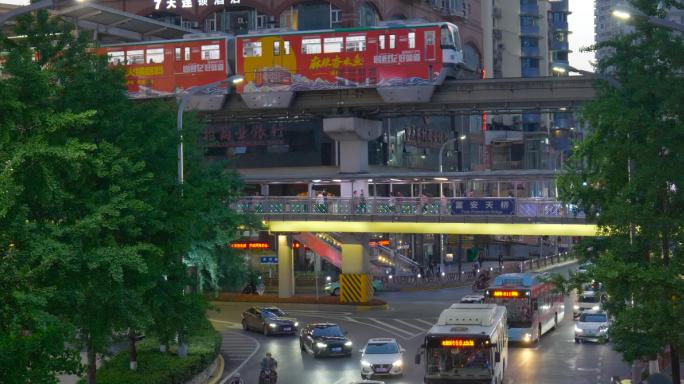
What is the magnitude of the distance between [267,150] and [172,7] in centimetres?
1787

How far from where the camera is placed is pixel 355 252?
5384 cm

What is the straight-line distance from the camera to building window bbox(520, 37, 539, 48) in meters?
132

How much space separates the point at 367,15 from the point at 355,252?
108ft

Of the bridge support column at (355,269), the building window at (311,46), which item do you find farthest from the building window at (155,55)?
the bridge support column at (355,269)

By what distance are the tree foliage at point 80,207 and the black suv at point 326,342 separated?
372 inches

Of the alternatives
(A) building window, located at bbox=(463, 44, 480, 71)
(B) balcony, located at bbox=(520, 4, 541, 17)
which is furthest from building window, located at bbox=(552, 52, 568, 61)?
(A) building window, located at bbox=(463, 44, 480, 71)

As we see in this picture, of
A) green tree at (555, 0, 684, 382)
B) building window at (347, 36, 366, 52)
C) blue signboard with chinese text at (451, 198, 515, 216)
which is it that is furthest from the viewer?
building window at (347, 36, 366, 52)

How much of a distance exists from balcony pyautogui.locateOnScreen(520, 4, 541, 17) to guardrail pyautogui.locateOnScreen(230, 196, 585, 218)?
288ft

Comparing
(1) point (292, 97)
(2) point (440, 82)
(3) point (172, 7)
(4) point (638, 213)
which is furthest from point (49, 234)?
(3) point (172, 7)

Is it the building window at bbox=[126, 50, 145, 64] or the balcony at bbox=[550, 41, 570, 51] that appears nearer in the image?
the building window at bbox=[126, 50, 145, 64]

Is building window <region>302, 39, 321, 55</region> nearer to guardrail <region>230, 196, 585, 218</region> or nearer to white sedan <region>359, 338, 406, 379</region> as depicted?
guardrail <region>230, 196, 585, 218</region>

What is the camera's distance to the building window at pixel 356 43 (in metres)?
56.6

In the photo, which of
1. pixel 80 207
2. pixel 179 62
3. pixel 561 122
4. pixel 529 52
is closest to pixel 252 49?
pixel 179 62

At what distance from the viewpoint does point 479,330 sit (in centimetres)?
2748
